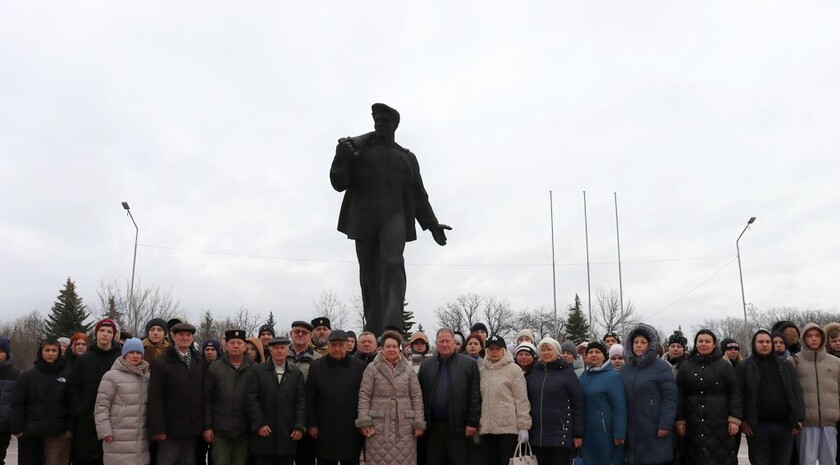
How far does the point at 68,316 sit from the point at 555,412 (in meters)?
39.9

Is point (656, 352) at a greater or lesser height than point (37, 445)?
greater

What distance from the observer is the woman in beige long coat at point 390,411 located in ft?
21.7

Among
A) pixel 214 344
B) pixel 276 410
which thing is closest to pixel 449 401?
pixel 276 410

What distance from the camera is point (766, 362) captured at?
290 inches

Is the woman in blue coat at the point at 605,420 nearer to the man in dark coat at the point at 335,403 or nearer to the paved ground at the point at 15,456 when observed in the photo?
the man in dark coat at the point at 335,403

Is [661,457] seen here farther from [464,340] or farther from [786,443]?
[464,340]

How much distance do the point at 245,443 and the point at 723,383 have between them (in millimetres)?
4630

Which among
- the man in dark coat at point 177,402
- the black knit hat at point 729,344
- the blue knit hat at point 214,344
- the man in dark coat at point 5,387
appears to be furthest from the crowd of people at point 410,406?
the black knit hat at point 729,344

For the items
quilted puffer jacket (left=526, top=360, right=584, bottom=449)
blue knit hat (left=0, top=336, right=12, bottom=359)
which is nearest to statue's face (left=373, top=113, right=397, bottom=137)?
quilted puffer jacket (left=526, top=360, right=584, bottom=449)

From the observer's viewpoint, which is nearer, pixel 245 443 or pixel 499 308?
pixel 245 443

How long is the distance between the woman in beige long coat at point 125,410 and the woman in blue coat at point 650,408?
15.1ft

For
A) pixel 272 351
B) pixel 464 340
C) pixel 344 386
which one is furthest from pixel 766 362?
pixel 272 351

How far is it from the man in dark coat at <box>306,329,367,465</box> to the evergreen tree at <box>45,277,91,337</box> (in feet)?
119

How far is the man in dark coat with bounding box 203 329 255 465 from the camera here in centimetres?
683
